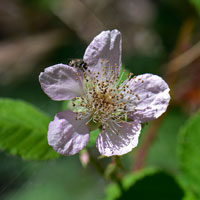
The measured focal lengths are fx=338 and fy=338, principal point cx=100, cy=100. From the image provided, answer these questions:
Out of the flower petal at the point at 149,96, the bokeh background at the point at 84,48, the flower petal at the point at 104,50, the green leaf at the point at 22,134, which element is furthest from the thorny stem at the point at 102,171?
the bokeh background at the point at 84,48

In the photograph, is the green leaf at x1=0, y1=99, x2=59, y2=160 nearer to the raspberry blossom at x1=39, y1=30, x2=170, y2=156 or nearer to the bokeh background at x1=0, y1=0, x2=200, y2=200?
the raspberry blossom at x1=39, y1=30, x2=170, y2=156

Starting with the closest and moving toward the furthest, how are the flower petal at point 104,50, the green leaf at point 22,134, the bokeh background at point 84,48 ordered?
the flower petal at point 104,50 < the green leaf at point 22,134 < the bokeh background at point 84,48

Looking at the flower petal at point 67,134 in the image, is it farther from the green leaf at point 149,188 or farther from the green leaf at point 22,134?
the green leaf at point 149,188

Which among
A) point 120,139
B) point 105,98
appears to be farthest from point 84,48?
point 120,139

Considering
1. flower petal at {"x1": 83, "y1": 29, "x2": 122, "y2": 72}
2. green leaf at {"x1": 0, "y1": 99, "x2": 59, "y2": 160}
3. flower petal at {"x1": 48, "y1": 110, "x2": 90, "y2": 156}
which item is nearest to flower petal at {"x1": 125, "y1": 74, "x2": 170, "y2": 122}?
flower petal at {"x1": 83, "y1": 29, "x2": 122, "y2": 72}

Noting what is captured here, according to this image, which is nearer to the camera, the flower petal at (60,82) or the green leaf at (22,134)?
the flower petal at (60,82)

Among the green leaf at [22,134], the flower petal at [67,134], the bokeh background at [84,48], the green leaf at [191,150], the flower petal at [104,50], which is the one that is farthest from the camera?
the bokeh background at [84,48]

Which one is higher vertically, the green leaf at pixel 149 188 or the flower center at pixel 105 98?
the flower center at pixel 105 98

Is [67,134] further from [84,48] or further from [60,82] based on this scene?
[84,48]
